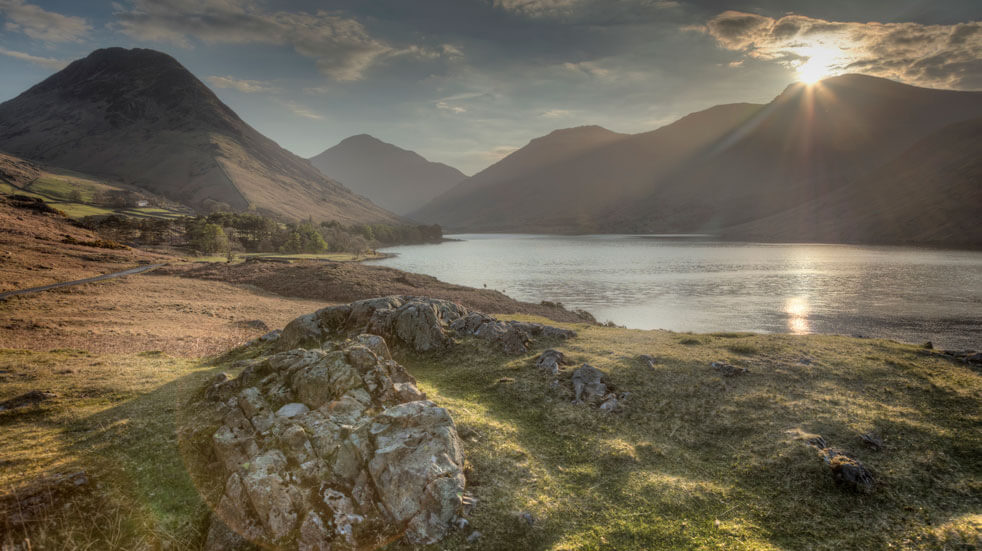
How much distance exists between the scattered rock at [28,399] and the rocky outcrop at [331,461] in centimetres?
550

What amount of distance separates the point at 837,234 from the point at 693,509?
770ft

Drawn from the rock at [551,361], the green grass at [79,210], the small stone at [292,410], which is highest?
the green grass at [79,210]

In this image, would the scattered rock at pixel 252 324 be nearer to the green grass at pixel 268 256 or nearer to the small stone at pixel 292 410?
the small stone at pixel 292 410

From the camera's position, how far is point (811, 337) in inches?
1062

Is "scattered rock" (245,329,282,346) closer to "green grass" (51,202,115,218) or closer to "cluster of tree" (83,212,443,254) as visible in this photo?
"cluster of tree" (83,212,443,254)

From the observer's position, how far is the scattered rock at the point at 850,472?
1145 centimetres

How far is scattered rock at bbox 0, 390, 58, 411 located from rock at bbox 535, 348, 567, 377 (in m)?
17.8

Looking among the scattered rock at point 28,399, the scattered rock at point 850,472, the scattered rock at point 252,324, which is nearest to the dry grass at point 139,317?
the scattered rock at point 252,324

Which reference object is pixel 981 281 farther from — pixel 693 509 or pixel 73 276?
pixel 73 276

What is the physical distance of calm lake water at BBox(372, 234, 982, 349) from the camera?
42.6 m

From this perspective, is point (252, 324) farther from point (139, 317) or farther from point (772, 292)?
point (772, 292)

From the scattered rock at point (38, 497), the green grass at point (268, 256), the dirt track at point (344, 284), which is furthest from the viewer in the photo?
the green grass at point (268, 256)

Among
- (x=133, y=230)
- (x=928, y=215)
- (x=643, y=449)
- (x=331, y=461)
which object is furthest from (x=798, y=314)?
(x=928, y=215)

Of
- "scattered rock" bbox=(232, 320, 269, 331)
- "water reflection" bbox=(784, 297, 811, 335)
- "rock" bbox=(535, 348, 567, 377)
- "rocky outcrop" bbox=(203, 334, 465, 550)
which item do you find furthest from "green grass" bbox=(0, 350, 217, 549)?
"water reflection" bbox=(784, 297, 811, 335)
